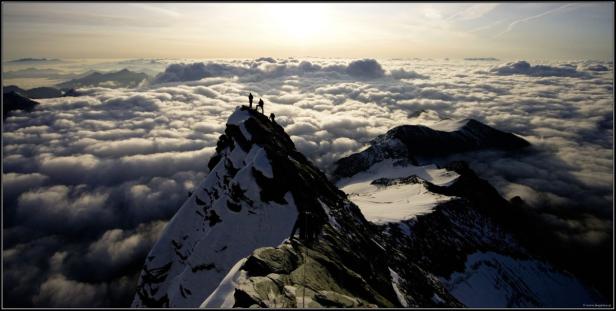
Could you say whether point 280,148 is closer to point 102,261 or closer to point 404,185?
point 404,185

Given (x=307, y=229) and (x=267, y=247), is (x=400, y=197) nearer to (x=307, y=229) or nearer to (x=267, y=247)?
(x=307, y=229)

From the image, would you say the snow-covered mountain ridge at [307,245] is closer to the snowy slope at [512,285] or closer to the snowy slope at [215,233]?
the snowy slope at [215,233]

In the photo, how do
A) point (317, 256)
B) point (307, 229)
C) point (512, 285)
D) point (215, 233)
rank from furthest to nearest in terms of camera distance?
point (512, 285)
point (215, 233)
point (307, 229)
point (317, 256)

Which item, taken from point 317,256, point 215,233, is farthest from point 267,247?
point 215,233

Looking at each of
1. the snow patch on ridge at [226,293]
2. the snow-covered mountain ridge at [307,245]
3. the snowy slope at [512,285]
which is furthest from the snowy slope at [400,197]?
the snow patch on ridge at [226,293]

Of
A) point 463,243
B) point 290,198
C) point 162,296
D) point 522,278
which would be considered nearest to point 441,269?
point 463,243

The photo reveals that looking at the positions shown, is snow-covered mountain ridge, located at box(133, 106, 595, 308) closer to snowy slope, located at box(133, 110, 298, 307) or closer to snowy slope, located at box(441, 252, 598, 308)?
snowy slope, located at box(133, 110, 298, 307)
